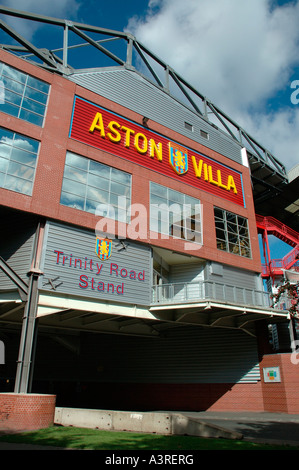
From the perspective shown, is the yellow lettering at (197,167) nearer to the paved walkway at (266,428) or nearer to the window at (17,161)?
the window at (17,161)

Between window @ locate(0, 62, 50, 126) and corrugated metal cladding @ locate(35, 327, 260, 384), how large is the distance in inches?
641

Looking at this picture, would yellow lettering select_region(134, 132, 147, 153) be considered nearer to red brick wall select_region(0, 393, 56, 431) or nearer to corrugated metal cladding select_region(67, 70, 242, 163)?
corrugated metal cladding select_region(67, 70, 242, 163)

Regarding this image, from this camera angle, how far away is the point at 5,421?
41.1 ft

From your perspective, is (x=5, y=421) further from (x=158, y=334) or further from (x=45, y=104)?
(x=45, y=104)

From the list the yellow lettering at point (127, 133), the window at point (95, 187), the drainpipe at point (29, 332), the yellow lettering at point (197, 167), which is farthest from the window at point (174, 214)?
the drainpipe at point (29, 332)

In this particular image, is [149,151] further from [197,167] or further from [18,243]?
[18,243]

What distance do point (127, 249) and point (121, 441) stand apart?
1122 cm

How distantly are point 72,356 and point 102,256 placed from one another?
40.4 feet

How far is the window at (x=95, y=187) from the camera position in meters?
19.0

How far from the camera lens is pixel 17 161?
17.6 meters

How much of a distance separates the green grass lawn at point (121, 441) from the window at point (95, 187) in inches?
427

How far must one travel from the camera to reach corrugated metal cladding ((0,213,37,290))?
16641 millimetres

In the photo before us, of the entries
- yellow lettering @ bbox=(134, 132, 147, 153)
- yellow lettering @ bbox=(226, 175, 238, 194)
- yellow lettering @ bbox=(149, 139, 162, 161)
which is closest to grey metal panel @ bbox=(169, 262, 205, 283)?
yellow lettering @ bbox=(226, 175, 238, 194)

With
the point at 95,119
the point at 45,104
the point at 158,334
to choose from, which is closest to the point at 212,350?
the point at 158,334
